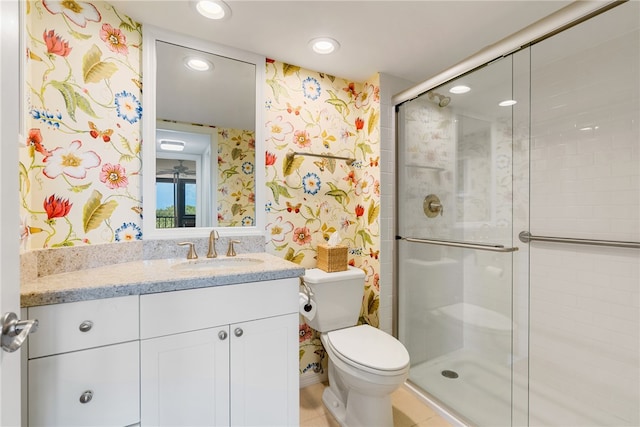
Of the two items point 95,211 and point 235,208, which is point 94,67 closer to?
point 95,211

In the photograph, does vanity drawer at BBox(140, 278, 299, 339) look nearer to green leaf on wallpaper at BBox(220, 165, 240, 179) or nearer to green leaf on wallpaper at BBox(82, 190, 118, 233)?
green leaf on wallpaper at BBox(82, 190, 118, 233)

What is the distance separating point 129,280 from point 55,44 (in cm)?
110

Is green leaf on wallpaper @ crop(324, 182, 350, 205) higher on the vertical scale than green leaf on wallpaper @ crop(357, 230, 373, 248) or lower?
higher

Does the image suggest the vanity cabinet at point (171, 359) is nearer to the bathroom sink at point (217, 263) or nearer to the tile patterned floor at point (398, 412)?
the bathroom sink at point (217, 263)

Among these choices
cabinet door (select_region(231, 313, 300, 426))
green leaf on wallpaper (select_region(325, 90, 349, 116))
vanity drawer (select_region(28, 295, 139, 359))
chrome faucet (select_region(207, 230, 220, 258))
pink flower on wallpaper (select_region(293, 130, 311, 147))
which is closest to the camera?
vanity drawer (select_region(28, 295, 139, 359))

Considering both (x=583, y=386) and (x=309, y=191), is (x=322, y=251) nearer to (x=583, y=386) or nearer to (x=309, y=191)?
(x=309, y=191)

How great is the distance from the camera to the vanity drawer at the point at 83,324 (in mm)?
847

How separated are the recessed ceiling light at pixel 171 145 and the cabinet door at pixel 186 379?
0.95 m

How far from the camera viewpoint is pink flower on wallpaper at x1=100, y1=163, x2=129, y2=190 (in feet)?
4.35

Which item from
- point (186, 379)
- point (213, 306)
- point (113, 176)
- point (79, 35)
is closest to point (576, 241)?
point (213, 306)

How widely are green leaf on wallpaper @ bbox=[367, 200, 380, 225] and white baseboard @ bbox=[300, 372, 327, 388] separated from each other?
3.59ft

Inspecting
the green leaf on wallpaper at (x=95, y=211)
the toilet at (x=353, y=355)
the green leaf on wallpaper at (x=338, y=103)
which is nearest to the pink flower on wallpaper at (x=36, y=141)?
the green leaf on wallpaper at (x=95, y=211)

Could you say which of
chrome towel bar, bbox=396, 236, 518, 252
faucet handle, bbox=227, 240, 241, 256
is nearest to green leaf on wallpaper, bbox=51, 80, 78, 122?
faucet handle, bbox=227, 240, 241, 256

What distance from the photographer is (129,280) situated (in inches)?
39.0
